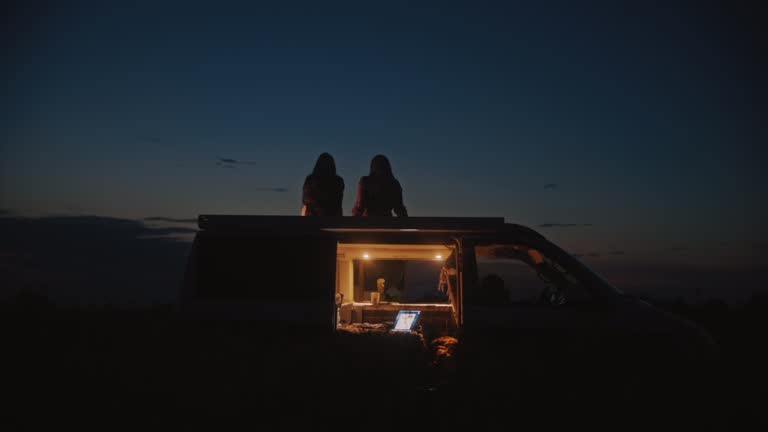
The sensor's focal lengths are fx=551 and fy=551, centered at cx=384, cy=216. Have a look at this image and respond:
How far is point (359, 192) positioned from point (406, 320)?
6.87 ft

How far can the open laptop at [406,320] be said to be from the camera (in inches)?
272

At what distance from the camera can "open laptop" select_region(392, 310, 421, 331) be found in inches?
272

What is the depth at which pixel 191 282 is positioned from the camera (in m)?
5.68

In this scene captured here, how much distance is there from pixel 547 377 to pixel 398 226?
204cm

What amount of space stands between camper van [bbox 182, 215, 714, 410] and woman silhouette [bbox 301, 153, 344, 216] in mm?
2140

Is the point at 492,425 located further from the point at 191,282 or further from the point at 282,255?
the point at 191,282

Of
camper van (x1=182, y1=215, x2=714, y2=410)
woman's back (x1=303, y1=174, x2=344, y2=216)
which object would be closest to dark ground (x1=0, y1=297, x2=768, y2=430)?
camper van (x1=182, y1=215, x2=714, y2=410)

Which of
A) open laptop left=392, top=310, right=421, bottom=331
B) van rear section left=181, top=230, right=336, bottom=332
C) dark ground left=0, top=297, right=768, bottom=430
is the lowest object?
dark ground left=0, top=297, right=768, bottom=430

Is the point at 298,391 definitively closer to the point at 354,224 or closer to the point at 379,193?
the point at 354,224

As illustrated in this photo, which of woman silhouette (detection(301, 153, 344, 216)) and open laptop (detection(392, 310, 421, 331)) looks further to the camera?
woman silhouette (detection(301, 153, 344, 216))

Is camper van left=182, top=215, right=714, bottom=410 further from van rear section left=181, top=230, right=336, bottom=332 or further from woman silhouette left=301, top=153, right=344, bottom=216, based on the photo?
woman silhouette left=301, top=153, right=344, bottom=216

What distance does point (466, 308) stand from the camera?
5496 mm

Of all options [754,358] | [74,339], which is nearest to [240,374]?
[74,339]

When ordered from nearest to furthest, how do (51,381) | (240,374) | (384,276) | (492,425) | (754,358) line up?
(492,425)
(240,374)
(51,381)
(754,358)
(384,276)
